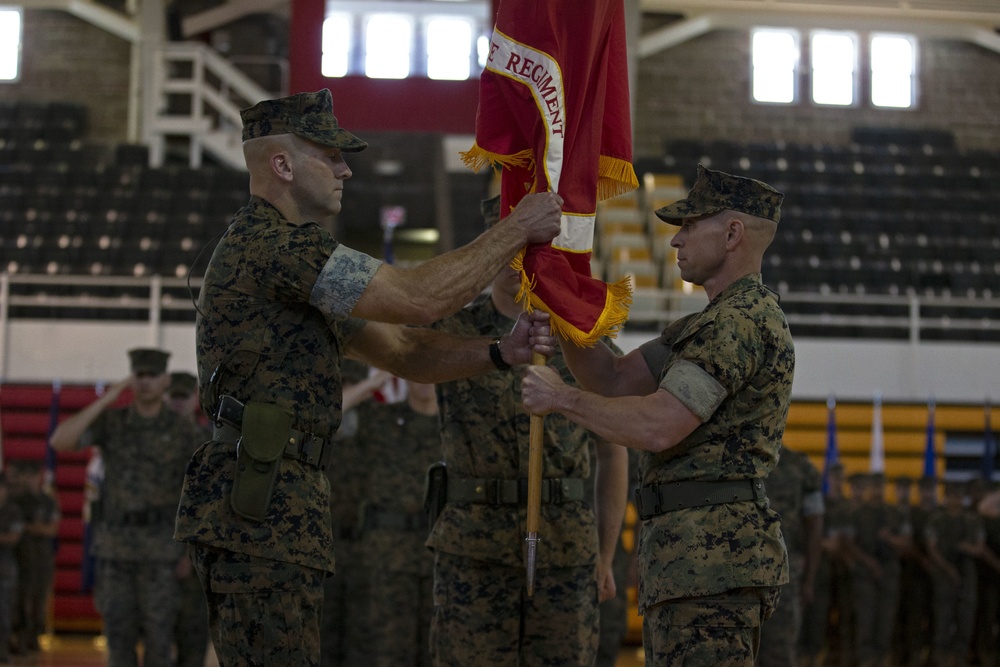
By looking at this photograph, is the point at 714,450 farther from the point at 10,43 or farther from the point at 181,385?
the point at 10,43

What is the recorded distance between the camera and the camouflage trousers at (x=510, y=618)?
3369mm

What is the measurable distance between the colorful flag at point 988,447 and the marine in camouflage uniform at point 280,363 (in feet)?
27.9

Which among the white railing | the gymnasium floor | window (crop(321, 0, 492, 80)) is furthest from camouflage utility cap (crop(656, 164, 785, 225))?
window (crop(321, 0, 492, 80))

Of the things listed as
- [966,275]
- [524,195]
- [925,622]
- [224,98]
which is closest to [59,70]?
[224,98]

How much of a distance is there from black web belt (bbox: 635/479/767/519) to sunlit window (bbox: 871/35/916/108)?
1552cm

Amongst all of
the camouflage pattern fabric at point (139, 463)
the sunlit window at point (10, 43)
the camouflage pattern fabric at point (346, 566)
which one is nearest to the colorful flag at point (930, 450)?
the camouflage pattern fabric at point (346, 566)

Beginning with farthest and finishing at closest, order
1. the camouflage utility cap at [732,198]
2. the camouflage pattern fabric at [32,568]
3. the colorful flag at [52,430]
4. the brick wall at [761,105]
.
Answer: the brick wall at [761,105], the colorful flag at [52,430], the camouflage pattern fabric at [32,568], the camouflage utility cap at [732,198]

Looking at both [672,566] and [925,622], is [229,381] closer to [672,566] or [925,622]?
[672,566]

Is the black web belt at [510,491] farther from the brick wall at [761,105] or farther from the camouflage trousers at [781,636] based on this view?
the brick wall at [761,105]

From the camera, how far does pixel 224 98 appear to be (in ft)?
49.3

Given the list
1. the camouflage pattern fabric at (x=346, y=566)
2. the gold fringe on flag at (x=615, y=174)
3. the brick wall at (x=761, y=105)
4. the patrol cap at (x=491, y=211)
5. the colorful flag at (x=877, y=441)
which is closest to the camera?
the gold fringe on flag at (x=615, y=174)

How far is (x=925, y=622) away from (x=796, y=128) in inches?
359

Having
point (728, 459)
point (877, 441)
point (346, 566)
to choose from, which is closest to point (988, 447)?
point (877, 441)

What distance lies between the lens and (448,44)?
16.3 meters
